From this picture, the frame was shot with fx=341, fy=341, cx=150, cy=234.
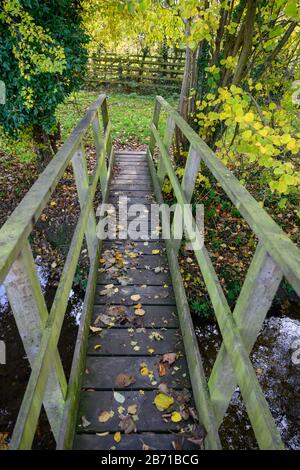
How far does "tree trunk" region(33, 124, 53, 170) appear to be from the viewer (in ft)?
21.6

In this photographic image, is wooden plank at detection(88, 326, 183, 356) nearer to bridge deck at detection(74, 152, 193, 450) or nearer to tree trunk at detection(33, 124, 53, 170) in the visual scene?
bridge deck at detection(74, 152, 193, 450)

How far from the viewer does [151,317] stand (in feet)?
10.6

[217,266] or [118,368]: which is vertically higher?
[118,368]

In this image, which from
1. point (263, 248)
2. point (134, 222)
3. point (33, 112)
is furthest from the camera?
point (33, 112)

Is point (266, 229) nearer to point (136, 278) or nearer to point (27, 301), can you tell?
point (27, 301)

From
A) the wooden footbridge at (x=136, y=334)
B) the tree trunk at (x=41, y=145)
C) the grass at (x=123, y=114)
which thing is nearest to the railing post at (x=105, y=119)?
the tree trunk at (x=41, y=145)

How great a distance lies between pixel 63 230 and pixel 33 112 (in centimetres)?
213

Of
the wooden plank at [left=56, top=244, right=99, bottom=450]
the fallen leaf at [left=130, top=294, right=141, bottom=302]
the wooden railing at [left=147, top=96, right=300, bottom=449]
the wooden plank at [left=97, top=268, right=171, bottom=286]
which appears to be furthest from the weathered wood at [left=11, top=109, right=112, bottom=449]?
the wooden plank at [left=97, top=268, right=171, bottom=286]

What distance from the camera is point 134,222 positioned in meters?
4.83

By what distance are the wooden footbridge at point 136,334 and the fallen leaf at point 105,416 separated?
10mm

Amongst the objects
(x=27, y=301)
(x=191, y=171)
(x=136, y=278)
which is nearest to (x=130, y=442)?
(x=27, y=301)

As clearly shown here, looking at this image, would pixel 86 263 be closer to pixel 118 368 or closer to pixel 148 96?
pixel 118 368

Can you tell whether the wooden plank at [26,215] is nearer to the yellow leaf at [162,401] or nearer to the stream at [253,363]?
the yellow leaf at [162,401]

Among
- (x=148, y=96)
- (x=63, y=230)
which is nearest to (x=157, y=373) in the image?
(x=63, y=230)
